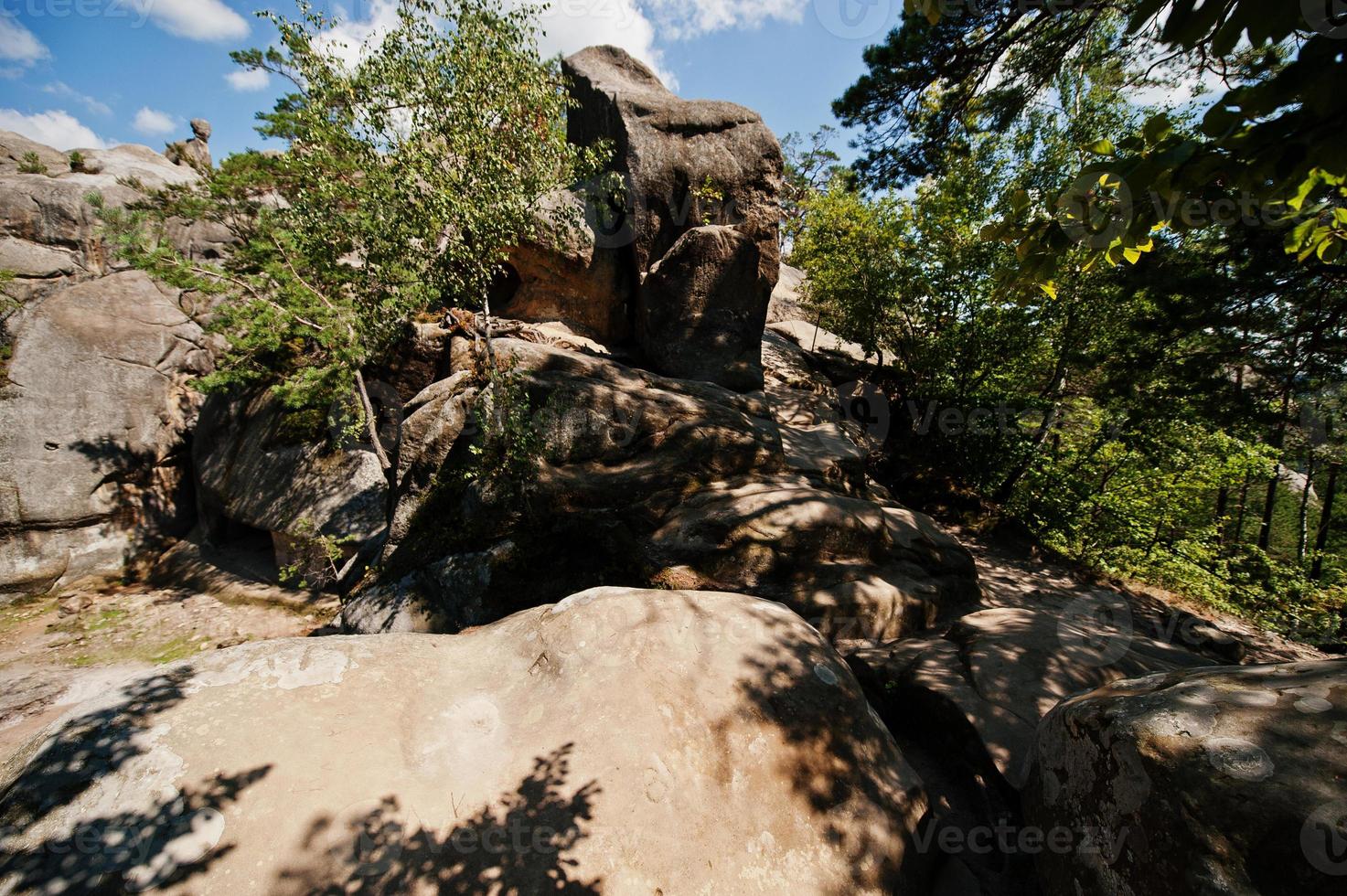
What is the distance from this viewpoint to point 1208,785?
7.80ft

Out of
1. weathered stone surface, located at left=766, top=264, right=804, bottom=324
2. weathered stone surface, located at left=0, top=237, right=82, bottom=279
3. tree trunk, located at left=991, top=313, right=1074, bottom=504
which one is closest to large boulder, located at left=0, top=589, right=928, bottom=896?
tree trunk, located at left=991, top=313, right=1074, bottom=504

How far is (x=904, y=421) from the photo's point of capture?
14.6 meters

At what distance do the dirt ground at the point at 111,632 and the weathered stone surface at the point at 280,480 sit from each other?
1563 millimetres

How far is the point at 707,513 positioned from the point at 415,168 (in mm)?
6515

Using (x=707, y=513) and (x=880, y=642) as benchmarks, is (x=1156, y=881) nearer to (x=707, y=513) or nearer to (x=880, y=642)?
(x=880, y=642)

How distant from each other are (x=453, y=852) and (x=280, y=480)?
11041mm

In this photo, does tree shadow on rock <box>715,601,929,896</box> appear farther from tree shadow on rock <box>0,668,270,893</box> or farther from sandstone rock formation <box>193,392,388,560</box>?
sandstone rock formation <box>193,392,388,560</box>

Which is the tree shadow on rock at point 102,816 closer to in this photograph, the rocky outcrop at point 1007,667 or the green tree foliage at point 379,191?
the rocky outcrop at point 1007,667

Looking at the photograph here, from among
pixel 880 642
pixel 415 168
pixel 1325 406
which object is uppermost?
pixel 415 168

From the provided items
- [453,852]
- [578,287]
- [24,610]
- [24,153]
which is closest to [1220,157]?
[453,852]

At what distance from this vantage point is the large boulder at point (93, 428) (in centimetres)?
1099

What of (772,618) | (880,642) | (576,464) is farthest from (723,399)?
(772,618)

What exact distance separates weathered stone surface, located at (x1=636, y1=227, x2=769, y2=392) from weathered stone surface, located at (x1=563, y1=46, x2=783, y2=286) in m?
0.81
